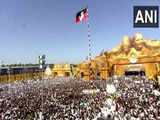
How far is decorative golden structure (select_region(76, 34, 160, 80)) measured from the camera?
2498 cm

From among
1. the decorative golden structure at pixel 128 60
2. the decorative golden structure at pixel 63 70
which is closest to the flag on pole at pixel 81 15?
the decorative golden structure at pixel 128 60

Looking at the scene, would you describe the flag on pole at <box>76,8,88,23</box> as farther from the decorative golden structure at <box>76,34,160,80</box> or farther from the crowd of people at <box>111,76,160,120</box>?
the crowd of people at <box>111,76,160,120</box>

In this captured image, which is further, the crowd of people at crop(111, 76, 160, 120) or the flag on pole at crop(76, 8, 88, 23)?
the flag on pole at crop(76, 8, 88, 23)

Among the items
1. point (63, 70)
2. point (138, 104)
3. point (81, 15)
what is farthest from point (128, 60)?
point (63, 70)

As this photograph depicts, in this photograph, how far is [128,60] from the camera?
2636cm

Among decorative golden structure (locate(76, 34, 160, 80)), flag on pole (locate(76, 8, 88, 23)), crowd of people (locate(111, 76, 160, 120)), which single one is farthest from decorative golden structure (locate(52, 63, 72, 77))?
flag on pole (locate(76, 8, 88, 23))

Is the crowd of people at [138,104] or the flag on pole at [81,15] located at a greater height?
the flag on pole at [81,15]

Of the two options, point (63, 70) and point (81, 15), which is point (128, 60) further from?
point (63, 70)

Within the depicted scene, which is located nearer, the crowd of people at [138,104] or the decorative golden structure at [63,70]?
the crowd of people at [138,104]

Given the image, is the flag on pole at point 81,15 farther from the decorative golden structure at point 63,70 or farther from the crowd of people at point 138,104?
the decorative golden structure at point 63,70

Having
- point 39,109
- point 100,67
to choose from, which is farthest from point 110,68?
point 39,109

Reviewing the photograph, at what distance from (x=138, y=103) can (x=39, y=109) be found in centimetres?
759

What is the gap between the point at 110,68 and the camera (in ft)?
94.5

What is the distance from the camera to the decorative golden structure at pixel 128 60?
984 inches
